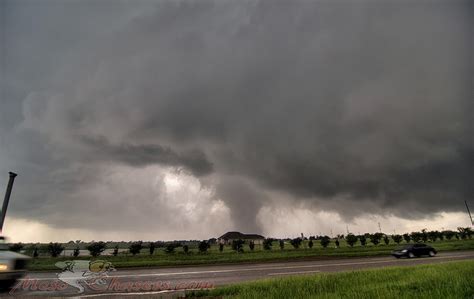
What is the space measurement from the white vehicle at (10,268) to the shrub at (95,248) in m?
26.3

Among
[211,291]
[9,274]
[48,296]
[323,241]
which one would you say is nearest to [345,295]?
[211,291]

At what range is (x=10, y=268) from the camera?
9.11 m

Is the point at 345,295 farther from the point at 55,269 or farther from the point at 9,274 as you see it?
the point at 55,269

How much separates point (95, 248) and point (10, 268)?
27.3 m

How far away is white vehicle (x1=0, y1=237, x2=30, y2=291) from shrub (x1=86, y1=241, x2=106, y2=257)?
26.3 metres

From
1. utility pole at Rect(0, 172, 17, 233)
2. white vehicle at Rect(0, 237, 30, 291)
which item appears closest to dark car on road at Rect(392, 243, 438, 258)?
white vehicle at Rect(0, 237, 30, 291)

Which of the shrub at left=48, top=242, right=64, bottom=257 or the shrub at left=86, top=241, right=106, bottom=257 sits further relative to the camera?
the shrub at left=86, top=241, right=106, bottom=257

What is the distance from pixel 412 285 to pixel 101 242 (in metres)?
34.7

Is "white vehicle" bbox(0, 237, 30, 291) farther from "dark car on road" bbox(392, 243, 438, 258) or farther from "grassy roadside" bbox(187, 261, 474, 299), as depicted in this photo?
"dark car on road" bbox(392, 243, 438, 258)

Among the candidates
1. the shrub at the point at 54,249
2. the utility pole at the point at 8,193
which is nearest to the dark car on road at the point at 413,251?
the utility pole at the point at 8,193

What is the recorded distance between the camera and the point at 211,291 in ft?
29.5

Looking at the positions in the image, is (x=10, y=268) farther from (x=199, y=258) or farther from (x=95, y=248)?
(x=95, y=248)

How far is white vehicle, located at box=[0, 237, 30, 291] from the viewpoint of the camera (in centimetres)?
892

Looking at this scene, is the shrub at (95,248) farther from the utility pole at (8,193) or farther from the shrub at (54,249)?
the utility pole at (8,193)
